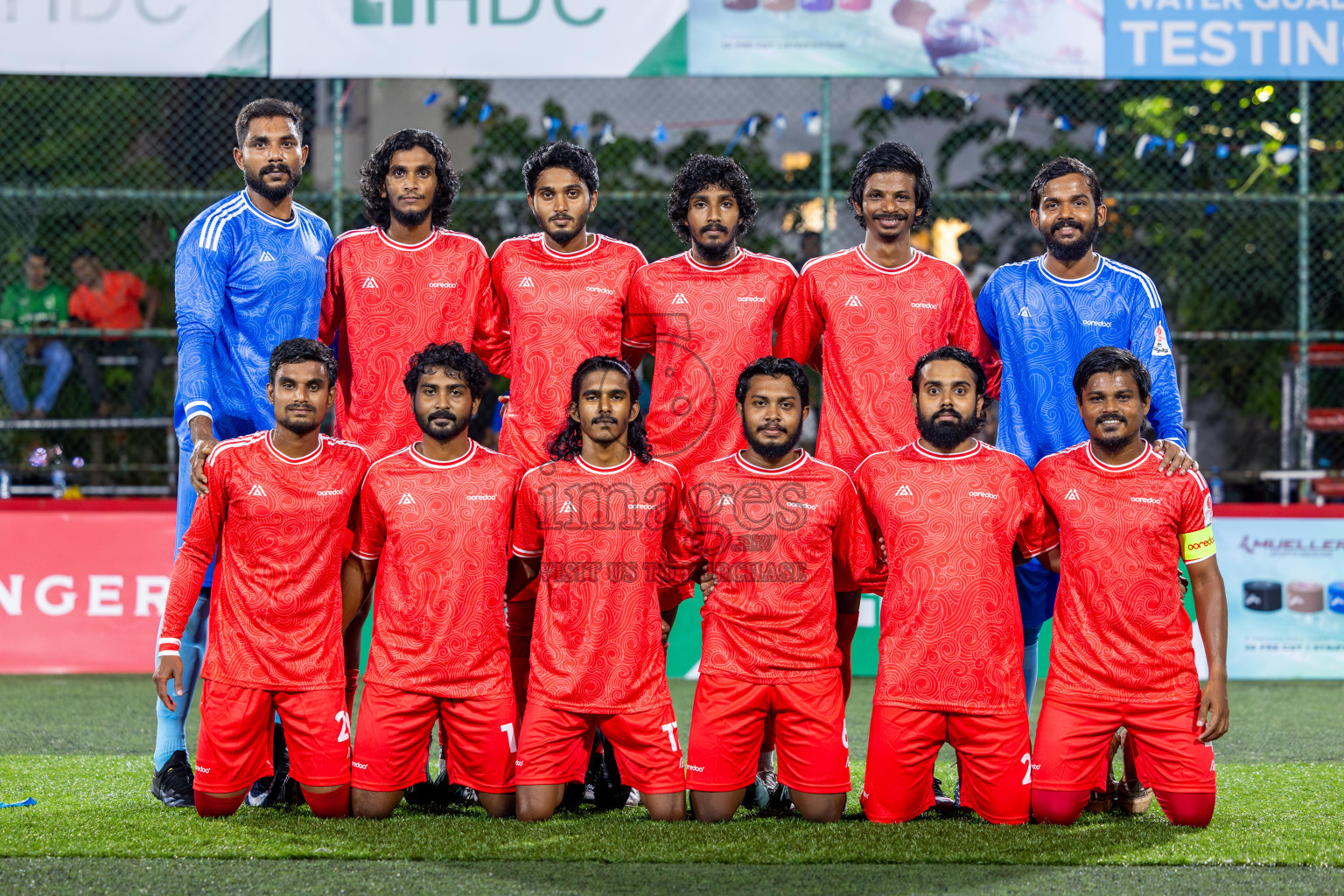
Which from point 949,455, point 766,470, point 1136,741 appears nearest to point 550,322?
point 766,470

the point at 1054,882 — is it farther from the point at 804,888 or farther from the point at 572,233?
the point at 572,233

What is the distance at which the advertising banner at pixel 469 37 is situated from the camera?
28.3 ft

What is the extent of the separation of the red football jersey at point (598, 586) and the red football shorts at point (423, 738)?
0.17m

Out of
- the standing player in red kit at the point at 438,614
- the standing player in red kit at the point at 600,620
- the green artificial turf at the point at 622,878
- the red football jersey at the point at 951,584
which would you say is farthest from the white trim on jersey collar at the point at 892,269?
the green artificial turf at the point at 622,878

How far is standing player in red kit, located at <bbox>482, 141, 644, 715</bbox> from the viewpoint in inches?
188

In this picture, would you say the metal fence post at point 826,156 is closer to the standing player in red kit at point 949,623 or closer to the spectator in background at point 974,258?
the spectator in background at point 974,258

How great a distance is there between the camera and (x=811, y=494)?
4465 millimetres

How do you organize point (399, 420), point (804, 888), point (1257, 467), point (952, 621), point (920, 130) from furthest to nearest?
point (920, 130)
point (1257, 467)
point (399, 420)
point (952, 621)
point (804, 888)

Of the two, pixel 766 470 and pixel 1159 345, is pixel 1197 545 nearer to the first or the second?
pixel 1159 345

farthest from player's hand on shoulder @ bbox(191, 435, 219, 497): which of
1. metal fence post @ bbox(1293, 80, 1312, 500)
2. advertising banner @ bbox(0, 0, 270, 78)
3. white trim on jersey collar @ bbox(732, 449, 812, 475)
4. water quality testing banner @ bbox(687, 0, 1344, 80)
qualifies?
metal fence post @ bbox(1293, 80, 1312, 500)

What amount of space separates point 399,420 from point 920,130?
8.60m

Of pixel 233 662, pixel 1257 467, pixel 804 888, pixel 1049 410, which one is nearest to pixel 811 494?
pixel 1049 410

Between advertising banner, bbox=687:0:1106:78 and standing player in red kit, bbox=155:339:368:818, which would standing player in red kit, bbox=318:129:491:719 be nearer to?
standing player in red kit, bbox=155:339:368:818

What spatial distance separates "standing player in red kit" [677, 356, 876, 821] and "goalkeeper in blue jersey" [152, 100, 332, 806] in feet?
5.59
